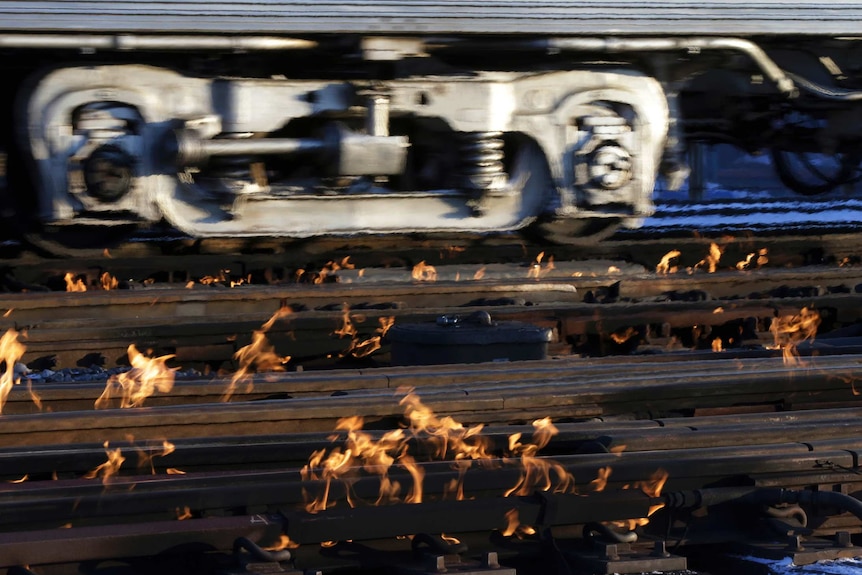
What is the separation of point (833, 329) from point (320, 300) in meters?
2.90

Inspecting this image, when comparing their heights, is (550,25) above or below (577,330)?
above

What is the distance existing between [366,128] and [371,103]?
178 millimetres

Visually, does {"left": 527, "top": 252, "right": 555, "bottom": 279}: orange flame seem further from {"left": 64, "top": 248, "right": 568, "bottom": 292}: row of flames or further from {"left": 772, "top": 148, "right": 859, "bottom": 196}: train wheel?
{"left": 772, "top": 148, "right": 859, "bottom": 196}: train wheel

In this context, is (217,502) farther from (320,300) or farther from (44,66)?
(44,66)

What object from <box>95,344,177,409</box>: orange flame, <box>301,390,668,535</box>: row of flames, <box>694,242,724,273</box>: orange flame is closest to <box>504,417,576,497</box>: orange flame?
<box>301,390,668,535</box>: row of flames

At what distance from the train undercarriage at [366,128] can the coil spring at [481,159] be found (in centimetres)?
1

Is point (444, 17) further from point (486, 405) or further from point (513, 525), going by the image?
point (513, 525)

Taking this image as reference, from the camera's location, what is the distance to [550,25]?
928 centimetres

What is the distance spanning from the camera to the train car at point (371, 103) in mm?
8820

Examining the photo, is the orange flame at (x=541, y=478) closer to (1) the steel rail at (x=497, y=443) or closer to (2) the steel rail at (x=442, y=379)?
(1) the steel rail at (x=497, y=443)

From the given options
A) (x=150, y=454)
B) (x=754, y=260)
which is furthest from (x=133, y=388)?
(x=754, y=260)

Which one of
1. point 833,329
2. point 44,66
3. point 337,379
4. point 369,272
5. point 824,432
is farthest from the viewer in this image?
point 369,272

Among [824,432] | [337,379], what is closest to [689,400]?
[824,432]

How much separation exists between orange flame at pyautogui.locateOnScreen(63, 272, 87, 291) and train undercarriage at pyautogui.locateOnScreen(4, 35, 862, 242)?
1.16 ft
